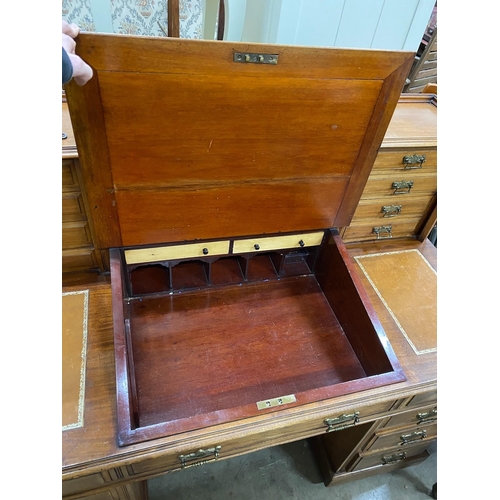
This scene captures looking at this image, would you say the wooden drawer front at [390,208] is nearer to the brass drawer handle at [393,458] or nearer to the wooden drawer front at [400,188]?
the wooden drawer front at [400,188]

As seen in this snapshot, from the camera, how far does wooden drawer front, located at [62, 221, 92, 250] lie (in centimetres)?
97

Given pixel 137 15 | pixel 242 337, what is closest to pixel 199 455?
pixel 242 337

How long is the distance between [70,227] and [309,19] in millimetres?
1399

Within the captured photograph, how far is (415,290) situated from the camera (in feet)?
3.99

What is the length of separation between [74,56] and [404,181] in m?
0.98

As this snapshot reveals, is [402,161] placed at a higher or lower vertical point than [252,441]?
higher

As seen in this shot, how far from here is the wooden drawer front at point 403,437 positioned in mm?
1293

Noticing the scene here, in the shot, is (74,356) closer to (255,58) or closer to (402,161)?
(255,58)

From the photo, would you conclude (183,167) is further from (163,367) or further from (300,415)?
(300,415)

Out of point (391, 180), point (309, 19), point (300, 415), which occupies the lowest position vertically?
point (300, 415)

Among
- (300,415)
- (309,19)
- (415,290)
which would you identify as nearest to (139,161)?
(300,415)

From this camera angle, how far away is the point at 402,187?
1196 millimetres

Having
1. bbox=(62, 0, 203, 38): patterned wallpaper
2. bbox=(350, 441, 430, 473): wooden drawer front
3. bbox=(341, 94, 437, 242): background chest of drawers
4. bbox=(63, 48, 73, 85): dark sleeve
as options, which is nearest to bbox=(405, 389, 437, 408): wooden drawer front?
bbox=(350, 441, 430, 473): wooden drawer front

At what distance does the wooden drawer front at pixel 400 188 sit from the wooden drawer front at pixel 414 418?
69 cm
